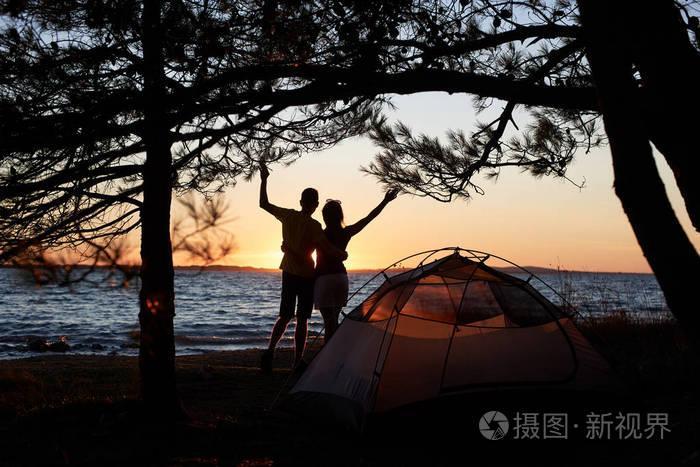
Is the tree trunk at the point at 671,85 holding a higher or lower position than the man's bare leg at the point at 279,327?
higher

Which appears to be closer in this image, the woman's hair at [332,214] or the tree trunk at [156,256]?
the tree trunk at [156,256]

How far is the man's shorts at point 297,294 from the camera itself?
6359mm

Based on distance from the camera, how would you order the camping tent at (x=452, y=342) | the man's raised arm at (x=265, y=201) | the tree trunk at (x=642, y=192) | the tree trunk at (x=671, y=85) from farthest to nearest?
the man's raised arm at (x=265, y=201), the camping tent at (x=452, y=342), the tree trunk at (x=671, y=85), the tree trunk at (x=642, y=192)

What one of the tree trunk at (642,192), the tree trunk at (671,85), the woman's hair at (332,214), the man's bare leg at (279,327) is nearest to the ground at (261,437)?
the man's bare leg at (279,327)

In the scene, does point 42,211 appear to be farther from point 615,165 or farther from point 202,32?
point 615,165

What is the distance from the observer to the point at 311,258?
639 cm

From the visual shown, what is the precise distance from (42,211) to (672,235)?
Answer: 11.6ft

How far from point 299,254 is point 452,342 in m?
1.73

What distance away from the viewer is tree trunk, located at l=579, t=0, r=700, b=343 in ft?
9.97

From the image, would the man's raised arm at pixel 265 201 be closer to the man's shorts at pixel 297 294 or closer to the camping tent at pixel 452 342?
A: the man's shorts at pixel 297 294

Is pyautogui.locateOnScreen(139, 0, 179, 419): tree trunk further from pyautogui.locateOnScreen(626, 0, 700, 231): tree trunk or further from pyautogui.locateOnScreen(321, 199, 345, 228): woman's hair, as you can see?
pyautogui.locateOnScreen(626, 0, 700, 231): tree trunk

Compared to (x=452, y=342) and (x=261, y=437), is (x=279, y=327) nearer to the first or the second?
(x=452, y=342)

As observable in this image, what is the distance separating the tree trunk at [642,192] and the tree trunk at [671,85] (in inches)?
15.2

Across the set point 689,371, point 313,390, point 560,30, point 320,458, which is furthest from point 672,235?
point 689,371
